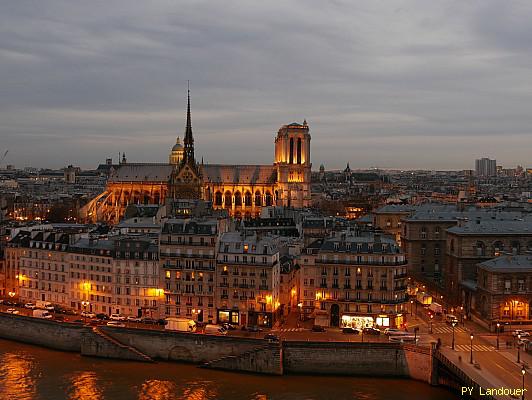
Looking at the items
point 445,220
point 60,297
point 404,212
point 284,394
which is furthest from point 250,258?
point 404,212

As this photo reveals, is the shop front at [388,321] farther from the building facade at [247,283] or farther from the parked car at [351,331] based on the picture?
the building facade at [247,283]

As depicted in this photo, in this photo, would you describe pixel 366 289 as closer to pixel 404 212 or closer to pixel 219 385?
pixel 219 385

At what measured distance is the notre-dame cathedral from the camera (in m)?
112

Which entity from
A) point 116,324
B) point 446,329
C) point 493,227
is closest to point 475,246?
point 493,227

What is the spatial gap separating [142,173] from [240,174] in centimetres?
→ 1583

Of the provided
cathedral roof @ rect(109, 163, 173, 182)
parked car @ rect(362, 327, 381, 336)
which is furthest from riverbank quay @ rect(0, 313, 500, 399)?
cathedral roof @ rect(109, 163, 173, 182)

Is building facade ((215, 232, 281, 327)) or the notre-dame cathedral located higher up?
the notre-dame cathedral

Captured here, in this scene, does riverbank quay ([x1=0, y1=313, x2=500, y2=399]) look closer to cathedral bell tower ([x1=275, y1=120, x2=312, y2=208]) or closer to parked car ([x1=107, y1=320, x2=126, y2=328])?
parked car ([x1=107, y1=320, x2=126, y2=328])

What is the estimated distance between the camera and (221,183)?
12106 centimetres

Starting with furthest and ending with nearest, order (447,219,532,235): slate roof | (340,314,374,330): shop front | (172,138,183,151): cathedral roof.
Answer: (172,138,183,151): cathedral roof → (447,219,532,235): slate roof → (340,314,374,330): shop front

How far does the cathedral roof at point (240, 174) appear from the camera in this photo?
396ft

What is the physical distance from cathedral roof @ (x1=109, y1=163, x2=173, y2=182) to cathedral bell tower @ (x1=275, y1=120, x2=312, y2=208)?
61.4 feet

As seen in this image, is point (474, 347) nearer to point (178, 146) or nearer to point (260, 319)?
point (260, 319)

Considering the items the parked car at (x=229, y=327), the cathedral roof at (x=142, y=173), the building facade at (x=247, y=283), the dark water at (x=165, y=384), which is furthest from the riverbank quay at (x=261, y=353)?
the cathedral roof at (x=142, y=173)
